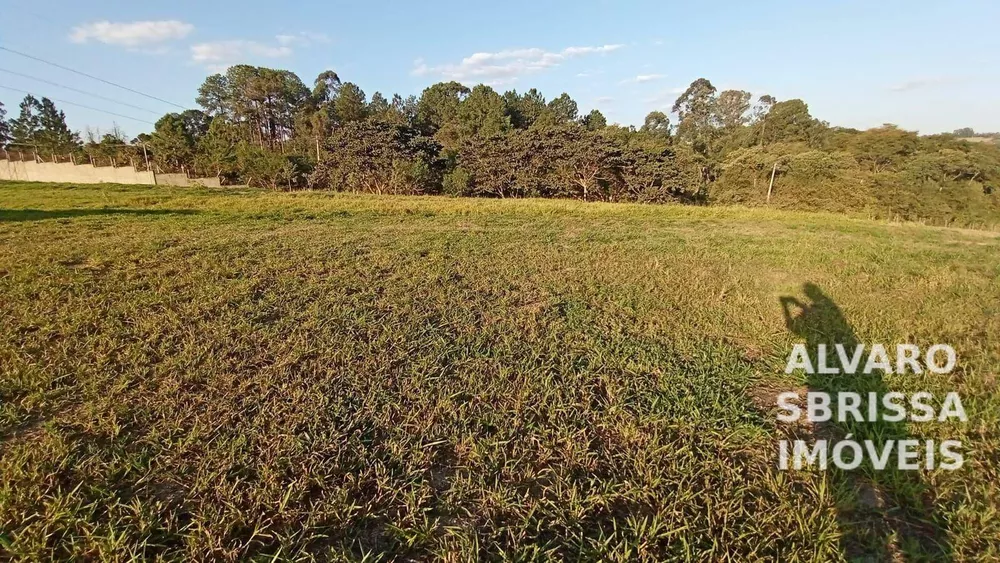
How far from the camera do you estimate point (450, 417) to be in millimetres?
2043

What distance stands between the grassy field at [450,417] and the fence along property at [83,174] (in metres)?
27.9

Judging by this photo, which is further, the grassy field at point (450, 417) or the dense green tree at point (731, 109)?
the dense green tree at point (731, 109)

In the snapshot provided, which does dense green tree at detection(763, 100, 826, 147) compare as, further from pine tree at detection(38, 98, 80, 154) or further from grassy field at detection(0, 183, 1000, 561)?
pine tree at detection(38, 98, 80, 154)

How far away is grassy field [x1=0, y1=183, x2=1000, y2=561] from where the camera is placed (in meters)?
1.39

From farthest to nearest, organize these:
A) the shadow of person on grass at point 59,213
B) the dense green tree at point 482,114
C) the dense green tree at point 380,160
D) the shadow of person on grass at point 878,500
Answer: the dense green tree at point 482,114 → the dense green tree at point 380,160 → the shadow of person on grass at point 59,213 → the shadow of person on grass at point 878,500

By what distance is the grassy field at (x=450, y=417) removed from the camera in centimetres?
139

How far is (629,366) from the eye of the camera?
102 inches

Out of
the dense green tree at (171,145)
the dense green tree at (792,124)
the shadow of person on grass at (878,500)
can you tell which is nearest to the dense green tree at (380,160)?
the dense green tree at (171,145)

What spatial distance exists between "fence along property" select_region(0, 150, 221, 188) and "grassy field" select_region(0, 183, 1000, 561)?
27.9 metres

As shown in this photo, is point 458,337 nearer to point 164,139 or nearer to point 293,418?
point 293,418

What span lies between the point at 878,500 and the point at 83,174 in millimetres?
38829

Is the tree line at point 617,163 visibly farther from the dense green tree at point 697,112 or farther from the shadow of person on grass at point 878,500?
the shadow of person on grass at point 878,500

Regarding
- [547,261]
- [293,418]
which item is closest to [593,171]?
[547,261]

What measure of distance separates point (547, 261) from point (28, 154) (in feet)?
154
